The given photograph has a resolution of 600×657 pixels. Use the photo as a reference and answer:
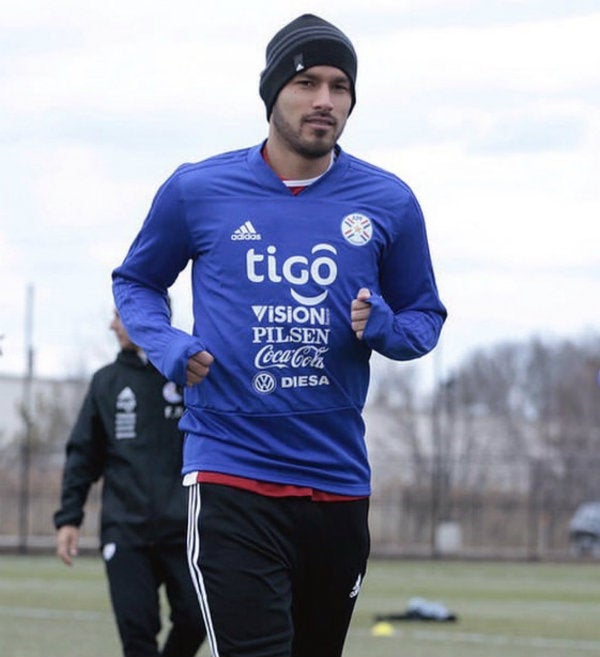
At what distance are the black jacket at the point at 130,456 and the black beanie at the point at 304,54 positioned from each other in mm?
3614

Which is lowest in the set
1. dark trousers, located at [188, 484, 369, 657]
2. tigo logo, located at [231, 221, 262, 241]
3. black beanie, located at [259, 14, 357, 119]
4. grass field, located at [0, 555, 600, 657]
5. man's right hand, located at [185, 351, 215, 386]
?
grass field, located at [0, 555, 600, 657]

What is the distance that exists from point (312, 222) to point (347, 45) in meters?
0.55

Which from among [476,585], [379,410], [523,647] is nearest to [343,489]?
[523,647]

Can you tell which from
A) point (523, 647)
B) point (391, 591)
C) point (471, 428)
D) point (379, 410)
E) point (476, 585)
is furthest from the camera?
point (379, 410)

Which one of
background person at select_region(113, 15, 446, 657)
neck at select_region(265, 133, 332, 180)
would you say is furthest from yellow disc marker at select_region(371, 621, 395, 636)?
neck at select_region(265, 133, 332, 180)

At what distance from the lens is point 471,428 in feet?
227

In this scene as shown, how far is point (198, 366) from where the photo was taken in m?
5.43

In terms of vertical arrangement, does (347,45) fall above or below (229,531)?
above

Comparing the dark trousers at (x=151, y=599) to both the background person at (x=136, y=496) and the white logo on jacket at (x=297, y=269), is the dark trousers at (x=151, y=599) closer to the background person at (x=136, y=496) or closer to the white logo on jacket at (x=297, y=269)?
the background person at (x=136, y=496)

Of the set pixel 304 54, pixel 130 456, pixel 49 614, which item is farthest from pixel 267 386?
pixel 49 614

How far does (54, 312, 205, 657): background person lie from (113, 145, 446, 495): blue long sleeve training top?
3.33 m

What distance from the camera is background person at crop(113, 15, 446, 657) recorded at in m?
5.50

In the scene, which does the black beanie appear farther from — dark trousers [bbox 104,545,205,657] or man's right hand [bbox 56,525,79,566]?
man's right hand [bbox 56,525,79,566]

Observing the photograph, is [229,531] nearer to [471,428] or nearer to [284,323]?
[284,323]
